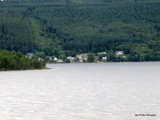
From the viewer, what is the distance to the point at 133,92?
94.2 metres

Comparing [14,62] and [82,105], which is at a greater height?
[82,105]

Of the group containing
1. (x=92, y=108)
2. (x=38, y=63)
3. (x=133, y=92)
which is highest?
(x=92, y=108)

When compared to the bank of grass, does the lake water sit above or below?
above

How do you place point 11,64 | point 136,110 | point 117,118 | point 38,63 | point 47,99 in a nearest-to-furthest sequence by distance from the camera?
point 117,118
point 136,110
point 47,99
point 11,64
point 38,63

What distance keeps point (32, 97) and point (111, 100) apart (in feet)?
39.1

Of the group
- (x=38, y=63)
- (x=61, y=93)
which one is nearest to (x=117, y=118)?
(x=61, y=93)

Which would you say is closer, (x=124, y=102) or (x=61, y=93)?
(x=124, y=102)

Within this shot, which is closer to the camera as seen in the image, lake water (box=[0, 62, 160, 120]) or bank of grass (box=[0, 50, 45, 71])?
lake water (box=[0, 62, 160, 120])

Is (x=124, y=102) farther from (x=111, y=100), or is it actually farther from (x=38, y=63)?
(x=38, y=63)

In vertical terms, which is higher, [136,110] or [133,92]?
[136,110]

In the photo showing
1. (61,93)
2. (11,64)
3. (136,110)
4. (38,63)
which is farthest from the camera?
(38,63)

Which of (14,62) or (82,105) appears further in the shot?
(14,62)

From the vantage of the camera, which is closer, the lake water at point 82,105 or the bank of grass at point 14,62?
the lake water at point 82,105

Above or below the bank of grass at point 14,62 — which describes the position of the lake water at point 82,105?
above
